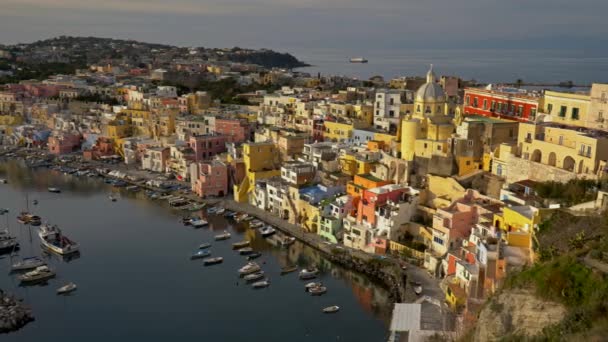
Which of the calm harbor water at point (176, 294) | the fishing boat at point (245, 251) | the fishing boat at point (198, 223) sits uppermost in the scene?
the fishing boat at point (198, 223)

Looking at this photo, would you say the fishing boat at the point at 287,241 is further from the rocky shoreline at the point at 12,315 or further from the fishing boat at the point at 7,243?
the fishing boat at the point at 7,243

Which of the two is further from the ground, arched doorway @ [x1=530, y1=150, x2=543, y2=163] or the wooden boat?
arched doorway @ [x1=530, y1=150, x2=543, y2=163]

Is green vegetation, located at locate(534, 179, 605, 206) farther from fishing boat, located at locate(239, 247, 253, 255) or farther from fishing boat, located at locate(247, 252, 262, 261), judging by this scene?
fishing boat, located at locate(239, 247, 253, 255)

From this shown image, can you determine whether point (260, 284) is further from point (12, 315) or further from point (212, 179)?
point (212, 179)

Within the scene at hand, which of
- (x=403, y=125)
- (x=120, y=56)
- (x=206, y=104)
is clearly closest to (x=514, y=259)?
(x=403, y=125)

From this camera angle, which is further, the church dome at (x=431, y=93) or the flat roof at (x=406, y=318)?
the church dome at (x=431, y=93)

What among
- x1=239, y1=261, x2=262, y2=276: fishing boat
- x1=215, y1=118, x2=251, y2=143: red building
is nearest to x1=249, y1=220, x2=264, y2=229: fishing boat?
x1=239, y1=261, x2=262, y2=276: fishing boat

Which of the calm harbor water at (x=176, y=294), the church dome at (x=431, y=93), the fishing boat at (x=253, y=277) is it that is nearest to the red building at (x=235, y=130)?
the calm harbor water at (x=176, y=294)

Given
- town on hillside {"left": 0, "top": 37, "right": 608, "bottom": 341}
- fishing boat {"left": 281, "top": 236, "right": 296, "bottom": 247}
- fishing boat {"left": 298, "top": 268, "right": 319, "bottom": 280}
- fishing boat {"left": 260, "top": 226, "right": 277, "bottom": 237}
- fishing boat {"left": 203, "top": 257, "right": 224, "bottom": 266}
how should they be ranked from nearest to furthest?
town on hillside {"left": 0, "top": 37, "right": 608, "bottom": 341} < fishing boat {"left": 298, "top": 268, "right": 319, "bottom": 280} < fishing boat {"left": 203, "top": 257, "right": 224, "bottom": 266} < fishing boat {"left": 281, "top": 236, "right": 296, "bottom": 247} < fishing boat {"left": 260, "top": 226, "right": 277, "bottom": 237}
